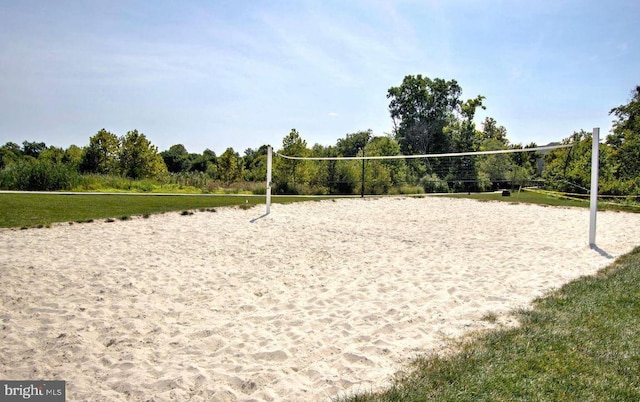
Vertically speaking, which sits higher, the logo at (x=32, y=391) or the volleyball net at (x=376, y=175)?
the volleyball net at (x=376, y=175)

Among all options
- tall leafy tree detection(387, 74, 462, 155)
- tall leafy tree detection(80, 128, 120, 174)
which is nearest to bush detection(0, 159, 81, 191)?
tall leafy tree detection(80, 128, 120, 174)

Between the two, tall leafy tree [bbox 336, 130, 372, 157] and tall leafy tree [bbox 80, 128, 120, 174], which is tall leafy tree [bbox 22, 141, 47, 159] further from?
tall leafy tree [bbox 336, 130, 372, 157]

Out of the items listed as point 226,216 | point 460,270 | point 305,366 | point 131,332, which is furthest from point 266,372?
point 226,216

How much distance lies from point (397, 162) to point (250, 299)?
2209cm

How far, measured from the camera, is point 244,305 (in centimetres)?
369

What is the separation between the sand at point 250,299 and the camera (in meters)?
2.38

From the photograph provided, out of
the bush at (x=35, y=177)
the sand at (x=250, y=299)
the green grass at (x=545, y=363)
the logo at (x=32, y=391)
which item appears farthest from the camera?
the bush at (x=35, y=177)

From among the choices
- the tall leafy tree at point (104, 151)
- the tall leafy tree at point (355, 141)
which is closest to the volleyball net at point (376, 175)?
the tall leafy tree at point (104, 151)

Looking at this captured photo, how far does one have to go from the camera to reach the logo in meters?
2.13

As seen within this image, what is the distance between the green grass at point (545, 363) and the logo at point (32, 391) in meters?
1.65

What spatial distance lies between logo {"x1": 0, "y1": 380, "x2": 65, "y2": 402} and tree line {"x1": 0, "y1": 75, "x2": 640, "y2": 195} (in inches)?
379

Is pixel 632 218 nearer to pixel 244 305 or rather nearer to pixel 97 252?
pixel 244 305

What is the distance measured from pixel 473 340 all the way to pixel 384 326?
2.16 ft

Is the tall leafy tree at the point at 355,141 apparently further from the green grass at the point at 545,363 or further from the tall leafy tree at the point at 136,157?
the green grass at the point at 545,363
